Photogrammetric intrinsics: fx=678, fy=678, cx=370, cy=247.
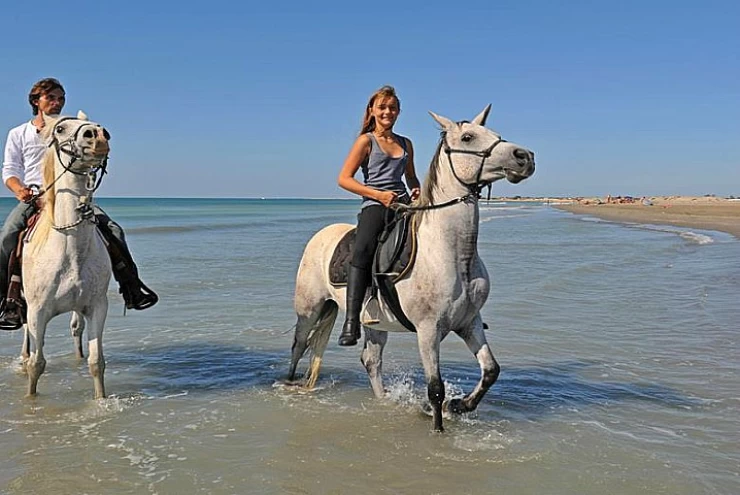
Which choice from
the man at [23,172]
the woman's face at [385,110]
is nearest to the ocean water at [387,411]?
the man at [23,172]

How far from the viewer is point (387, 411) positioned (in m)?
5.95

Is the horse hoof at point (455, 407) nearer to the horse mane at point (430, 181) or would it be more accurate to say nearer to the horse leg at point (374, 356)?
the horse leg at point (374, 356)

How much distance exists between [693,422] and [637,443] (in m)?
0.75

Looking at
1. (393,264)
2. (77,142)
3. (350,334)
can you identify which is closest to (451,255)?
(393,264)

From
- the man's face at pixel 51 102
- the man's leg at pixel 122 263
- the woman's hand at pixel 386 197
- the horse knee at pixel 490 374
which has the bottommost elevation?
the horse knee at pixel 490 374

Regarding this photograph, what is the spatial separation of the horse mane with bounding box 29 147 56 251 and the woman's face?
2.69m

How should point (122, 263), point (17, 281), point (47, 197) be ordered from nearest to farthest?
point (47, 197)
point (17, 281)
point (122, 263)

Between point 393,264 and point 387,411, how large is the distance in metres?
1.38

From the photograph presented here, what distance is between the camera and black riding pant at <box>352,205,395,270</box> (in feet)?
18.7

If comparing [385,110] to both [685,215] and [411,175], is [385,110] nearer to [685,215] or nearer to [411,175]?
[411,175]

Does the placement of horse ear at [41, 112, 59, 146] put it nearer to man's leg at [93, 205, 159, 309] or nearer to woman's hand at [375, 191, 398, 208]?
man's leg at [93, 205, 159, 309]

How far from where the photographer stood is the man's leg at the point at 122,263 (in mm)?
6375

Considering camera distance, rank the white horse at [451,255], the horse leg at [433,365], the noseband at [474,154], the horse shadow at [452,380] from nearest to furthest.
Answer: the noseband at [474,154], the white horse at [451,255], the horse leg at [433,365], the horse shadow at [452,380]

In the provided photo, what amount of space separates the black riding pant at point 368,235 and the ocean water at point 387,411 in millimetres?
1339
